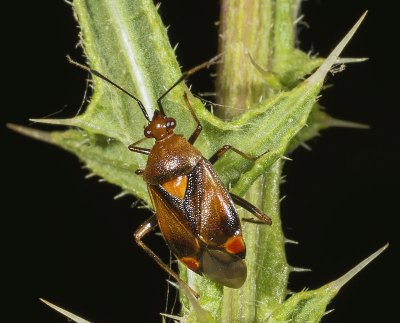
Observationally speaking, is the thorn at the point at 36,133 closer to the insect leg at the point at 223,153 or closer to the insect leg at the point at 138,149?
the insect leg at the point at 138,149

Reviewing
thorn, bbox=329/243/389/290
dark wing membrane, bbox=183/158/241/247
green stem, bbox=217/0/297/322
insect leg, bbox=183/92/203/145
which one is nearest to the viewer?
thorn, bbox=329/243/389/290

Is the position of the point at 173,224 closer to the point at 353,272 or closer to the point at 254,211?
the point at 254,211

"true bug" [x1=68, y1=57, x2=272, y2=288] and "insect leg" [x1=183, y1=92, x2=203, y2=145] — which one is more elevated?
"insect leg" [x1=183, y1=92, x2=203, y2=145]

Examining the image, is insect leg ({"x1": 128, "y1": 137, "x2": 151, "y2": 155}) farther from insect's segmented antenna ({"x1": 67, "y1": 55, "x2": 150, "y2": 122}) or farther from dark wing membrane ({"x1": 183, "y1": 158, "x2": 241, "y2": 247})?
dark wing membrane ({"x1": 183, "y1": 158, "x2": 241, "y2": 247})

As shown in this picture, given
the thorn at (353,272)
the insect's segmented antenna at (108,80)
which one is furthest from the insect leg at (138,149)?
the thorn at (353,272)

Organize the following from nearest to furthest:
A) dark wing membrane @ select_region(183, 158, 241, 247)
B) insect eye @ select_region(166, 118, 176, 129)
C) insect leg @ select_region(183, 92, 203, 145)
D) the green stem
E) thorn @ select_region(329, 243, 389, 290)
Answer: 1. thorn @ select_region(329, 243, 389, 290)
2. insect leg @ select_region(183, 92, 203, 145)
3. dark wing membrane @ select_region(183, 158, 241, 247)
4. the green stem
5. insect eye @ select_region(166, 118, 176, 129)

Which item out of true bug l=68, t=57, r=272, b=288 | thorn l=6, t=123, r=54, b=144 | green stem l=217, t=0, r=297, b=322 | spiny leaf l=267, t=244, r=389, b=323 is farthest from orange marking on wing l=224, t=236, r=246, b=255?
thorn l=6, t=123, r=54, b=144

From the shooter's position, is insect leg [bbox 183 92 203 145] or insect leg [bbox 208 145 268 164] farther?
insect leg [bbox 183 92 203 145]
